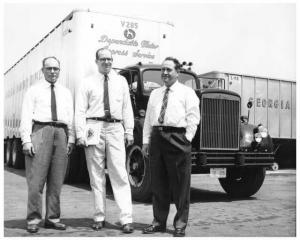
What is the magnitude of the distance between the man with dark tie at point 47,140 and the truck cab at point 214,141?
81.7 inches

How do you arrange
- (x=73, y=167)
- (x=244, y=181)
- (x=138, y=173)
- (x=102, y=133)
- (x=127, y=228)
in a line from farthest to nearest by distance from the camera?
(x=73, y=167)
(x=244, y=181)
(x=138, y=173)
(x=102, y=133)
(x=127, y=228)

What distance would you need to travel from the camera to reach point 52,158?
4934 millimetres

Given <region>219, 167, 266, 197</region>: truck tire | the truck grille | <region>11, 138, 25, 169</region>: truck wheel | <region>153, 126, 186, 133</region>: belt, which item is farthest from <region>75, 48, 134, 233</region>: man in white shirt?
<region>11, 138, 25, 169</region>: truck wheel

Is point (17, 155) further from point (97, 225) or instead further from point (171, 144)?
point (171, 144)

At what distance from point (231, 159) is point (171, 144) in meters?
2.72

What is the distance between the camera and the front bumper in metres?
6.83

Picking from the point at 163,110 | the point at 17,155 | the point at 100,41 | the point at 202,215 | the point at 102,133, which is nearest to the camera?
the point at 163,110

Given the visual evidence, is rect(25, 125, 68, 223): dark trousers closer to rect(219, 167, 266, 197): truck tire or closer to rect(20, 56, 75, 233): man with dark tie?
rect(20, 56, 75, 233): man with dark tie

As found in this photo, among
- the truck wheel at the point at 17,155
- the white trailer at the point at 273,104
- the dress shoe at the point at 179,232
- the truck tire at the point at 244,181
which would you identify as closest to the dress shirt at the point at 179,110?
the dress shoe at the point at 179,232

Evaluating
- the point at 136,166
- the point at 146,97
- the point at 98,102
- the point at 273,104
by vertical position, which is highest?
the point at 273,104

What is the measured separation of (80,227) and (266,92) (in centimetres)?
1319

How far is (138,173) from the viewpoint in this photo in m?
7.16

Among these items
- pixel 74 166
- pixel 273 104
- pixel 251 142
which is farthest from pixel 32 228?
pixel 273 104

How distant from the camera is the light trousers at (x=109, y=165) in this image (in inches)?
193
